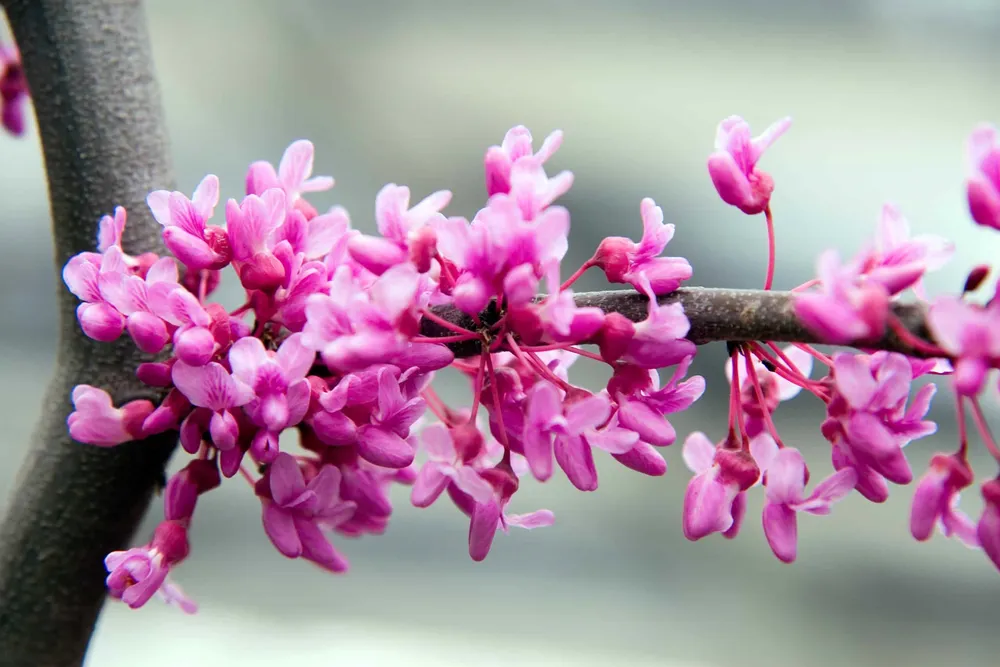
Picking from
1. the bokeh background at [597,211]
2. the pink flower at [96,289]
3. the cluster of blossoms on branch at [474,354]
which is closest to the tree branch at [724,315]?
the cluster of blossoms on branch at [474,354]

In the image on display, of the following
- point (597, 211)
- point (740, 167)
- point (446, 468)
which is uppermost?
point (740, 167)

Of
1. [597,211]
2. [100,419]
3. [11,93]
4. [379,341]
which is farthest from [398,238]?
[597,211]

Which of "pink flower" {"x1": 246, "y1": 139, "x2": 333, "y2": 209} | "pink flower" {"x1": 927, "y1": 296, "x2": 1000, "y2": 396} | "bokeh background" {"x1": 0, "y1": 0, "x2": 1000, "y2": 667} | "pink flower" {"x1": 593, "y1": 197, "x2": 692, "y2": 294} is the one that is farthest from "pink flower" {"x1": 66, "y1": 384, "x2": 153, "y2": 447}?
"bokeh background" {"x1": 0, "y1": 0, "x2": 1000, "y2": 667}

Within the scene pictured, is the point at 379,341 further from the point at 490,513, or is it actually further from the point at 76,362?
the point at 76,362

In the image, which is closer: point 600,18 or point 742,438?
point 742,438

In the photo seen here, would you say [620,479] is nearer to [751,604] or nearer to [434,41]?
[751,604]

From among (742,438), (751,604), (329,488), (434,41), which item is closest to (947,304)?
(742,438)

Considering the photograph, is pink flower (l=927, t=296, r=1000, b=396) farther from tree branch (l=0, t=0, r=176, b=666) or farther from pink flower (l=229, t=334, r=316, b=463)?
tree branch (l=0, t=0, r=176, b=666)
